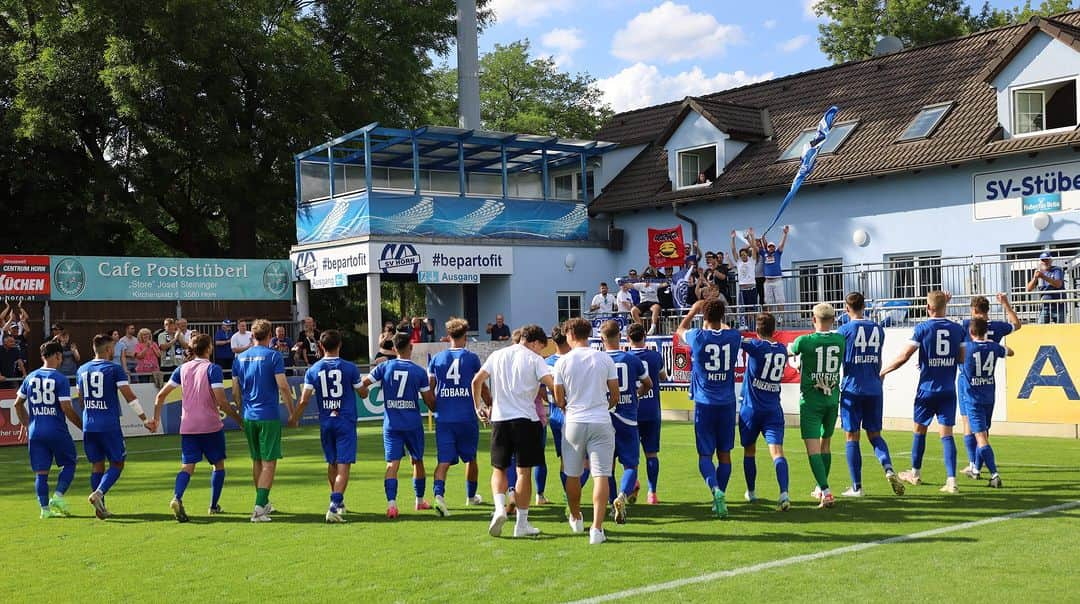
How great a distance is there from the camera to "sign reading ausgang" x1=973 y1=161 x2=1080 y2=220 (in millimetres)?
22719

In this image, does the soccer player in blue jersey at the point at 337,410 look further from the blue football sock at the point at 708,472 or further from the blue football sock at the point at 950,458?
the blue football sock at the point at 950,458

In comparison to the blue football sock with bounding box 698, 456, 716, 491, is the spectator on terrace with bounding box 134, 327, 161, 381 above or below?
above

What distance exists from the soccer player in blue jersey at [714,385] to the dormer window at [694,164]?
20535mm

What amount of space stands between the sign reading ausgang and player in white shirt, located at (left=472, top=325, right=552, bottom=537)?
16.7 metres

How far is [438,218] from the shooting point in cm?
3064

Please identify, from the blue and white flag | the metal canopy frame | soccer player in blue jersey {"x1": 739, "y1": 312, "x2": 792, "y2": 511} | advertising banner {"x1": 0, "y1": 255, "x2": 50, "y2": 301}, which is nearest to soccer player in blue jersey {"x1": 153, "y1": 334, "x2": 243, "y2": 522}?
soccer player in blue jersey {"x1": 739, "y1": 312, "x2": 792, "y2": 511}

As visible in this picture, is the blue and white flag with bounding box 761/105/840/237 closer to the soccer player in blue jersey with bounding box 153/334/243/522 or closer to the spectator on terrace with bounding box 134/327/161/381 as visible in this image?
the spectator on terrace with bounding box 134/327/161/381

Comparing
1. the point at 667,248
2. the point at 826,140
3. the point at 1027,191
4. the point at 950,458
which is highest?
the point at 826,140

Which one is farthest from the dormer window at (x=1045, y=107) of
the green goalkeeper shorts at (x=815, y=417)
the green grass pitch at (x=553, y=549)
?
the green goalkeeper shorts at (x=815, y=417)

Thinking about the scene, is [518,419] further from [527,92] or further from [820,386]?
[527,92]

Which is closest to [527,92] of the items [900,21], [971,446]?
[900,21]

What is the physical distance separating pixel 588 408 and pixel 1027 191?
17.2m

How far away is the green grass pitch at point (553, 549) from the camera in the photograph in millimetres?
7863

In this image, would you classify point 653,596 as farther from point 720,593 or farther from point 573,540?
point 573,540
